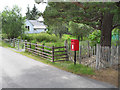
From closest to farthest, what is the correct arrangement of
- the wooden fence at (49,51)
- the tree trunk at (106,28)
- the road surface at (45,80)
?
the road surface at (45,80), the tree trunk at (106,28), the wooden fence at (49,51)

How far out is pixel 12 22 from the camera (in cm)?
2386

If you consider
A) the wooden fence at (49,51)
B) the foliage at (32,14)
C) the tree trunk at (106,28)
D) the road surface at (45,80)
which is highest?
the foliage at (32,14)

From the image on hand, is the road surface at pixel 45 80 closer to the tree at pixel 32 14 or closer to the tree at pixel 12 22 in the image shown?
the tree at pixel 12 22

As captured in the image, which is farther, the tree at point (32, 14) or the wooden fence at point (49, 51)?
the tree at point (32, 14)

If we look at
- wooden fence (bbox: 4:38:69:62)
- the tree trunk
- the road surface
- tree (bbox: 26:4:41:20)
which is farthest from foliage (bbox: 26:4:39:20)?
the road surface

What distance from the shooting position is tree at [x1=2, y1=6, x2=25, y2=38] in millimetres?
23750

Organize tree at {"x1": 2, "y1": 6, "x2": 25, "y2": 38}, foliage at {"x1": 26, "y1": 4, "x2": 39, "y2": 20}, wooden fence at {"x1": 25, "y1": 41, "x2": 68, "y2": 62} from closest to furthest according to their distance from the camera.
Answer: wooden fence at {"x1": 25, "y1": 41, "x2": 68, "y2": 62}
tree at {"x1": 2, "y1": 6, "x2": 25, "y2": 38}
foliage at {"x1": 26, "y1": 4, "x2": 39, "y2": 20}

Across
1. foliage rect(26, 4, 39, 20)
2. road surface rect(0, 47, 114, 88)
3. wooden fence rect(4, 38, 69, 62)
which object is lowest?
road surface rect(0, 47, 114, 88)

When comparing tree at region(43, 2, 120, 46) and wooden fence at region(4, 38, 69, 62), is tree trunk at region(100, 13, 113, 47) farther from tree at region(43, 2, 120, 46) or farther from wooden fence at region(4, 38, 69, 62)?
wooden fence at region(4, 38, 69, 62)

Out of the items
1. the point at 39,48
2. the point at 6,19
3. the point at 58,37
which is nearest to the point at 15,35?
the point at 6,19

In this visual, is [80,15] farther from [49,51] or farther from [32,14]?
[32,14]

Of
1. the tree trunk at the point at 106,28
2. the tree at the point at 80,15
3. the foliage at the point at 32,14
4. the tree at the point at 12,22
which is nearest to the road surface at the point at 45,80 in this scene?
the tree trunk at the point at 106,28

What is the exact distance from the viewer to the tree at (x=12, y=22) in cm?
2375

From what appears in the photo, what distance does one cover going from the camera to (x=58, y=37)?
27.5 metres
